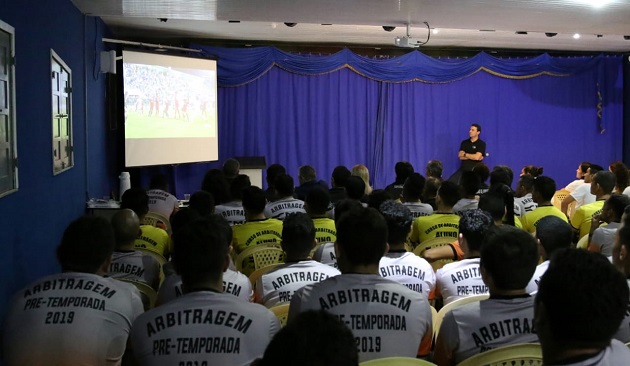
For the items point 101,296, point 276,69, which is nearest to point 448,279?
point 101,296

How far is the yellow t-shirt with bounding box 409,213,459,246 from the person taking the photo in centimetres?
474

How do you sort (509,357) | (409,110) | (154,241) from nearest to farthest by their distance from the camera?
(509,357), (154,241), (409,110)

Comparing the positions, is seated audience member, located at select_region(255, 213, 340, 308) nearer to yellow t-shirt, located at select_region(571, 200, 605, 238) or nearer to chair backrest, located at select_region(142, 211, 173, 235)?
chair backrest, located at select_region(142, 211, 173, 235)

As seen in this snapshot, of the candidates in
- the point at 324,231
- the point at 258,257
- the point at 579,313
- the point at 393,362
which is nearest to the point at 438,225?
the point at 324,231

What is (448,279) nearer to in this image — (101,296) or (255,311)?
(255,311)

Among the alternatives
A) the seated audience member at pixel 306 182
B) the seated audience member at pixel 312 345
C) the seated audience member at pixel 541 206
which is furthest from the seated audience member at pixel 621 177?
the seated audience member at pixel 312 345

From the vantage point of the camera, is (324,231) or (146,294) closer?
(146,294)

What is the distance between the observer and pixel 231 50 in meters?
10.5

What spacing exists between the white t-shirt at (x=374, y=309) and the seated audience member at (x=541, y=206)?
294cm

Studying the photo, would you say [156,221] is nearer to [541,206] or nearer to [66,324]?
[541,206]

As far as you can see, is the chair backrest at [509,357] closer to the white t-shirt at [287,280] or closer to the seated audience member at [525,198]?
the white t-shirt at [287,280]

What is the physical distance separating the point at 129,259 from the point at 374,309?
1639 mm

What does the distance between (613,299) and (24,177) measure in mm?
4043

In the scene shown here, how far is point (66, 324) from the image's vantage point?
7.73 feet
